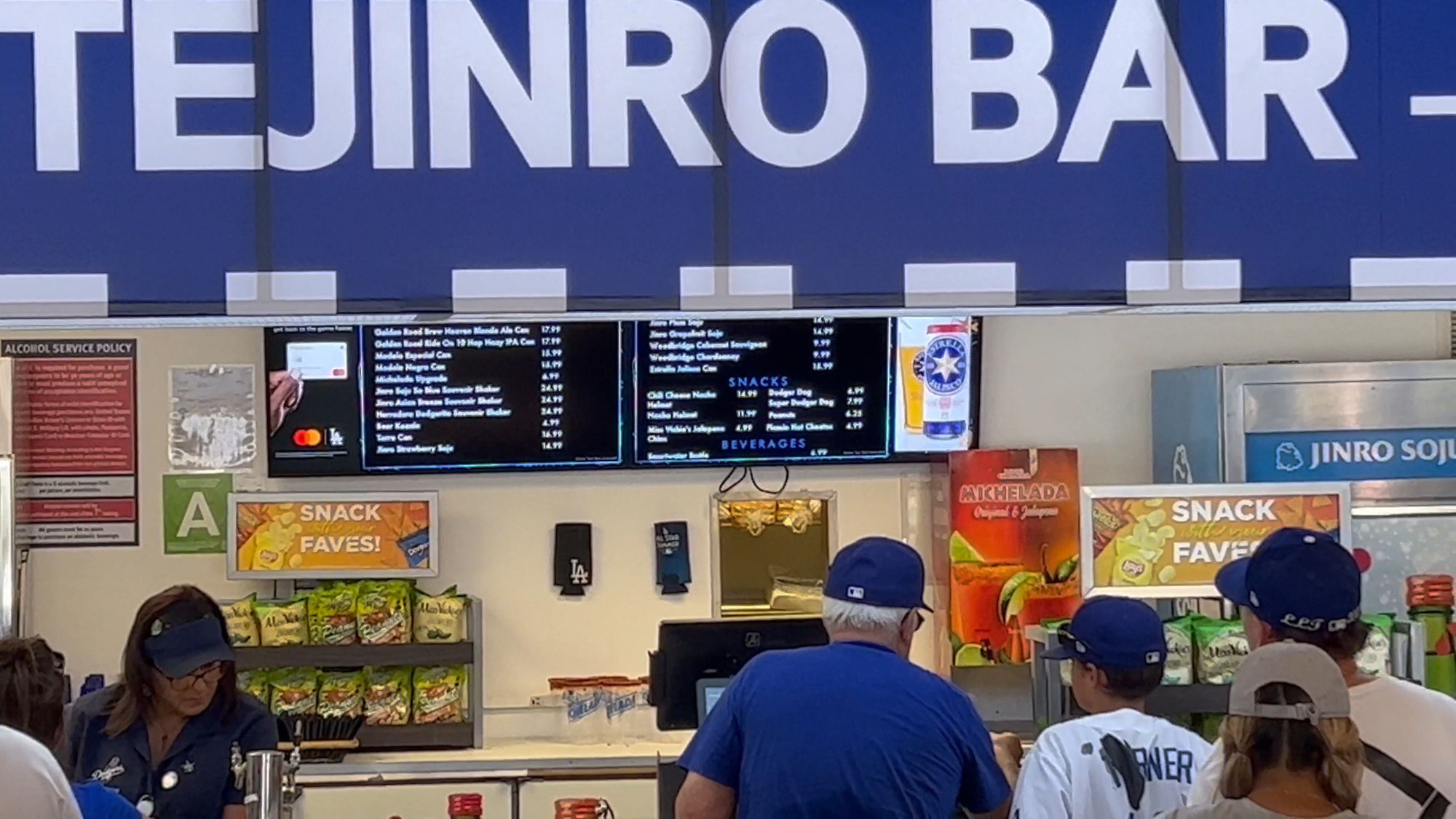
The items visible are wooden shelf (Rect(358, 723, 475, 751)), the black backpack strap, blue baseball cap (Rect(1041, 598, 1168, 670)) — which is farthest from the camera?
wooden shelf (Rect(358, 723, 475, 751))

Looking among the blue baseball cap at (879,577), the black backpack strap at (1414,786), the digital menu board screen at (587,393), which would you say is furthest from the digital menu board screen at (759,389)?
the black backpack strap at (1414,786)

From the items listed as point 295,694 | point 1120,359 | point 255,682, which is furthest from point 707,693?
point 1120,359

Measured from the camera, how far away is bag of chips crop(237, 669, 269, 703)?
539 centimetres

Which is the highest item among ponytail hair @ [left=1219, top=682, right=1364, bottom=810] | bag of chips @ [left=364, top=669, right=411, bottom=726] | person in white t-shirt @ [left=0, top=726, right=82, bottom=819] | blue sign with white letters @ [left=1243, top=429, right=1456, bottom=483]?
blue sign with white letters @ [left=1243, top=429, right=1456, bottom=483]

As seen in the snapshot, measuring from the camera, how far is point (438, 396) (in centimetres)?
577

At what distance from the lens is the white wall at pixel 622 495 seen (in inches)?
236

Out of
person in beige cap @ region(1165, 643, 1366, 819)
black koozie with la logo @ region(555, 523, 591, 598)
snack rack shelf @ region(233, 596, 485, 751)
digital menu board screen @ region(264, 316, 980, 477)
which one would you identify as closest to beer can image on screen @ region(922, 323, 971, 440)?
digital menu board screen @ region(264, 316, 980, 477)

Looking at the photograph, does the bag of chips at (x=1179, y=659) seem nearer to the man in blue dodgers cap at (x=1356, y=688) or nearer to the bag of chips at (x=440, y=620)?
the man in blue dodgers cap at (x=1356, y=688)

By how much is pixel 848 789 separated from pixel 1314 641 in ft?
2.61

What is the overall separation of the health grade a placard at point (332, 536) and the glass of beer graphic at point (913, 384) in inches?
65.4

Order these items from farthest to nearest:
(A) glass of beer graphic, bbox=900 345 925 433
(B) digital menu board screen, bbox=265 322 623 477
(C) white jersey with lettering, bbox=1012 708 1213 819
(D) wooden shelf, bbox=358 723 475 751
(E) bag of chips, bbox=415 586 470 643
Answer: (A) glass of beer graphic, bbox=900 345 925 433, (B) digital menu board screen, bbox=265 322 623 477, (E) bag of chips, bbox=415 586 470 643, (D) wooden shelf, bbox=358 723 475 751, (C) white jersey with lettering, bbox=1012 708 1213 819

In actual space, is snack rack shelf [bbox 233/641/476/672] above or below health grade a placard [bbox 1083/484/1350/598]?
below

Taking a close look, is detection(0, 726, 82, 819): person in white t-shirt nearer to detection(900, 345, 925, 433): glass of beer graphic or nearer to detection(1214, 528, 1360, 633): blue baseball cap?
detection(1214, 528, 1360, 633): blue baseball cap

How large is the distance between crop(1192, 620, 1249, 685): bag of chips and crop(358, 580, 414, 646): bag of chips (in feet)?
8.14
